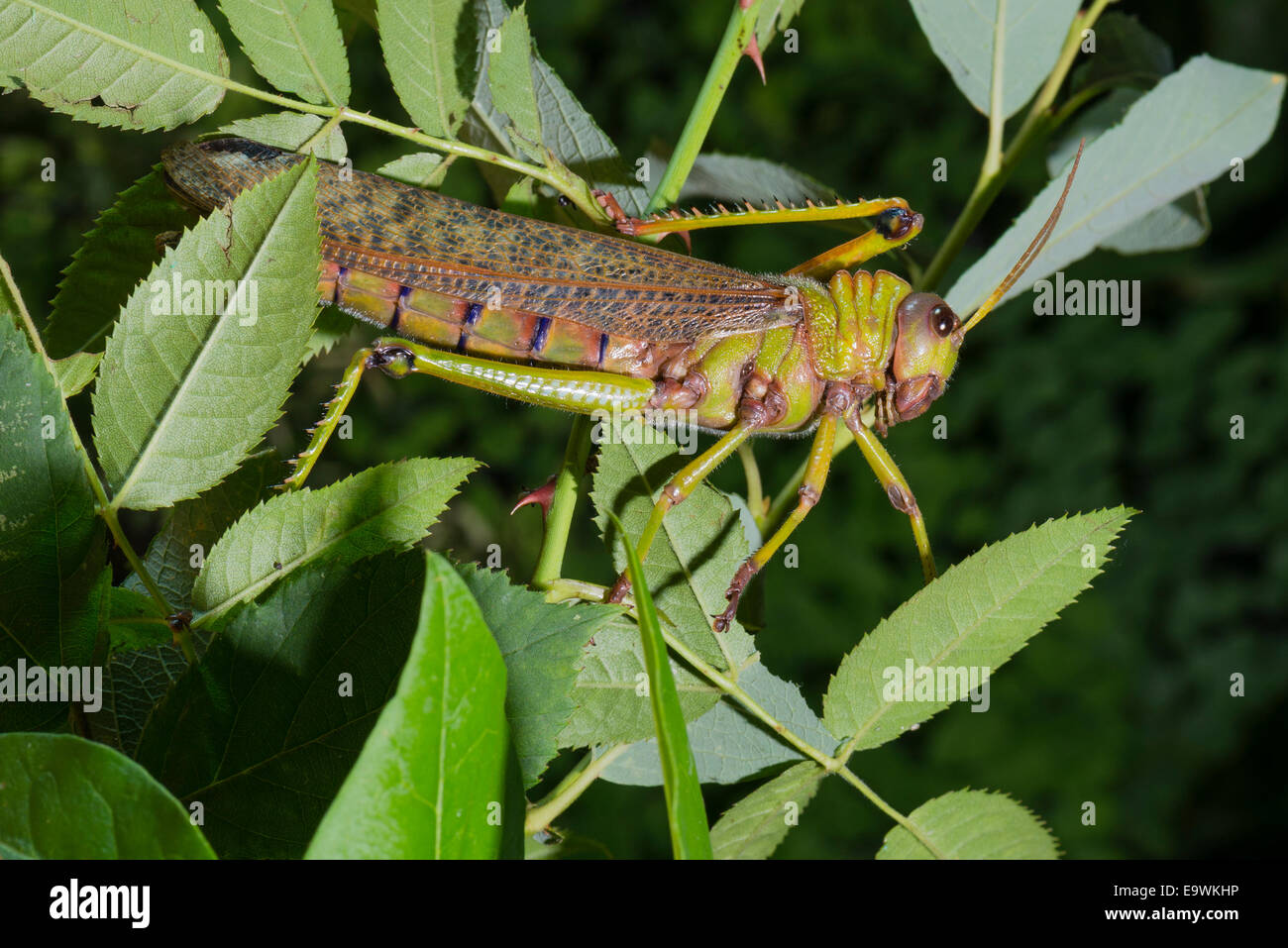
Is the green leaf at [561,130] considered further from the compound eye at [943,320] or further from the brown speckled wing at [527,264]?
the compound eye at [943,320]

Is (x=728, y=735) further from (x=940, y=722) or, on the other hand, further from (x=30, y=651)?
(x=940, y=722)

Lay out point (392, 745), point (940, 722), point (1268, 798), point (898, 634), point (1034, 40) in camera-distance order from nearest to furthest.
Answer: point (392, 745) < point (898, 634) < point (1034, 40) < point (940, 722) < point (1268, 798)

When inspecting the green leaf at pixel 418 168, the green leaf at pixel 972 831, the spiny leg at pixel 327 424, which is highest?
the green leaf at pixel 418 168

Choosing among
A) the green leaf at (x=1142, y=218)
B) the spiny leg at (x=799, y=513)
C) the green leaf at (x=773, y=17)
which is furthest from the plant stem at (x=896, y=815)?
the green leaf at (x=1142, y=218)

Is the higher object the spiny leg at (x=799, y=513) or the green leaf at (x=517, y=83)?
the green leaf at (x=517, y=83)

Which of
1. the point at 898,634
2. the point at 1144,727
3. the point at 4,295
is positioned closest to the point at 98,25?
the point at 4,295

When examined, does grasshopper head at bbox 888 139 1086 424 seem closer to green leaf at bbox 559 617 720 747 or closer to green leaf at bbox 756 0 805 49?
green leaf at bbox 756 0 805 49

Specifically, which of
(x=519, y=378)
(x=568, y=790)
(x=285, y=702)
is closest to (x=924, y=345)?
(x=519, y=378)
